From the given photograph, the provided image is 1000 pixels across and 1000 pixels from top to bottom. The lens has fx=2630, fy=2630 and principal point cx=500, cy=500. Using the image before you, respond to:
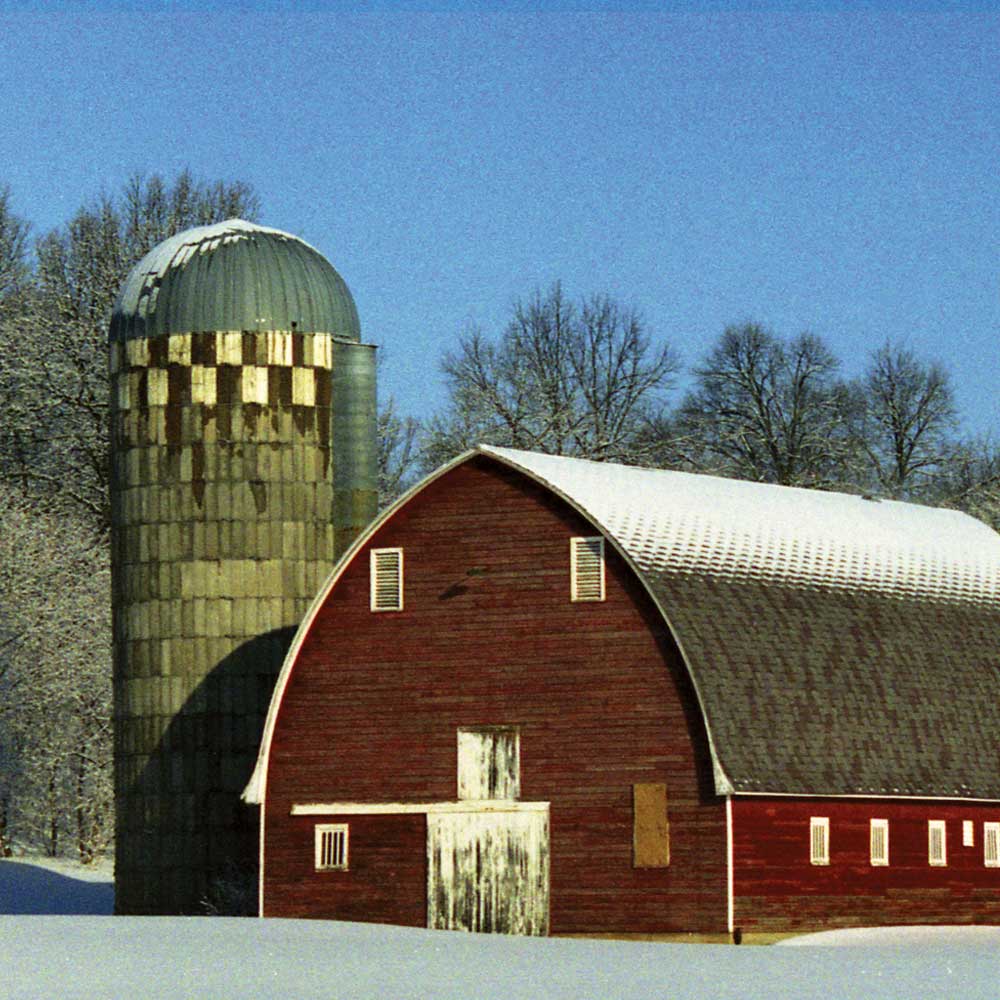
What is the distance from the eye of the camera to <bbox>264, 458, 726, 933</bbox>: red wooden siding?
41000 millimetres

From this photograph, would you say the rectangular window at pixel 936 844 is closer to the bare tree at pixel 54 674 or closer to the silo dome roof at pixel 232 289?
the silo dome roof at pixel 232 289

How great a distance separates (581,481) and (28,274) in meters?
35.4

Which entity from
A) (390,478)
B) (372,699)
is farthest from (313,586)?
(390,478)

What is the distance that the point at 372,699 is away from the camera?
43656mm

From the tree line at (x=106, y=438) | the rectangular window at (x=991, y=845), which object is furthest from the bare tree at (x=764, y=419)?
the rectangular window at (x=991, y=845)

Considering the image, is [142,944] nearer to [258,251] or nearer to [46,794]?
[258,251]

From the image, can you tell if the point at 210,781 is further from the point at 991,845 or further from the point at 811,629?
the point at 991,845

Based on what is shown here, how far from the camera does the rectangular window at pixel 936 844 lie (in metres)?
43.9

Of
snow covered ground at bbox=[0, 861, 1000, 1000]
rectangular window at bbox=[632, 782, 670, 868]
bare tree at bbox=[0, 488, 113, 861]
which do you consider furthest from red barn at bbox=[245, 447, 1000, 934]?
bare tree at bbox=[0, 488, 113, 861]

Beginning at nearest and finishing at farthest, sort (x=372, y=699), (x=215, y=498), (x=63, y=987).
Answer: (x=63, y=987)
(x=372, y=699)
(x=215, y=498)

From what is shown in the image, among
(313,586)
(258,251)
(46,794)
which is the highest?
(258,251)

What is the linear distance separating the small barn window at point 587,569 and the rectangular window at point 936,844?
23.4ft

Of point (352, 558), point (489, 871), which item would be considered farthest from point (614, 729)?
point (352, 558)

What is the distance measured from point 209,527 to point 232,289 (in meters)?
4.57
